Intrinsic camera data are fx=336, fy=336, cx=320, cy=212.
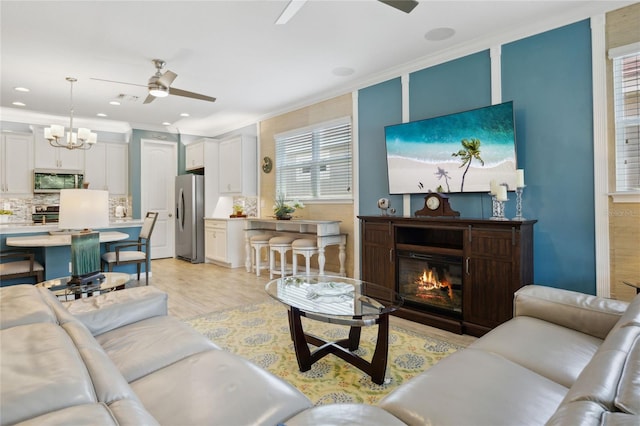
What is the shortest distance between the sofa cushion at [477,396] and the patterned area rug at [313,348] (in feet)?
2.35

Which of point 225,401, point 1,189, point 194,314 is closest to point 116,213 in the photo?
point 1,189

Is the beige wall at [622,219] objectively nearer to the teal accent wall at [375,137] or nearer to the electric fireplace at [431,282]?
the electric fireplace at [431,282]

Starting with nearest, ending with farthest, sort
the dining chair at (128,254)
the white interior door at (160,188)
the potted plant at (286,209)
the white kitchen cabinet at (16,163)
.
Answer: the dining chair at (128,254)
the potted plant at (286,209)
the white kitchen cabinet at (16,163)
the white interior door at (160,188)

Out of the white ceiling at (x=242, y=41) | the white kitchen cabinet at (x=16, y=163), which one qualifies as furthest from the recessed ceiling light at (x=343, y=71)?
the white kitchen cabinet at (x=16, y=163)

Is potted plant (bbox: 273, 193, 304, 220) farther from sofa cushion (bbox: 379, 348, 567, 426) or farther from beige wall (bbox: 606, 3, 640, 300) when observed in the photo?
sofa cushion (bbox: 379, 348, 567, 426)

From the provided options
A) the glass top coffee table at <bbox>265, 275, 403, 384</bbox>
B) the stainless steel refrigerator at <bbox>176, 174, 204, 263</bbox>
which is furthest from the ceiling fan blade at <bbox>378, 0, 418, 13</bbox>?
the stainless steel refrigerator at <bbox>176, 174, 204, 263</bbox>

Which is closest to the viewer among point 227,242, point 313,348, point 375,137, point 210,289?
point 313,348

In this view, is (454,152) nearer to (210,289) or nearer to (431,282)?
(431,282)

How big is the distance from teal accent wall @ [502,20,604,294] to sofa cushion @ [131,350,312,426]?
→ 9.11 feet

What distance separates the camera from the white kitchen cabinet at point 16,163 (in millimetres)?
5891

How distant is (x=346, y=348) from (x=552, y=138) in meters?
2.54

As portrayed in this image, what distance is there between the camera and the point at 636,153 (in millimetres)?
2625

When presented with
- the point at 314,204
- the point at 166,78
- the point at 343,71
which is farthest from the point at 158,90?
the point at 314,204

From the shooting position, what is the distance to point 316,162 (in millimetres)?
5270
